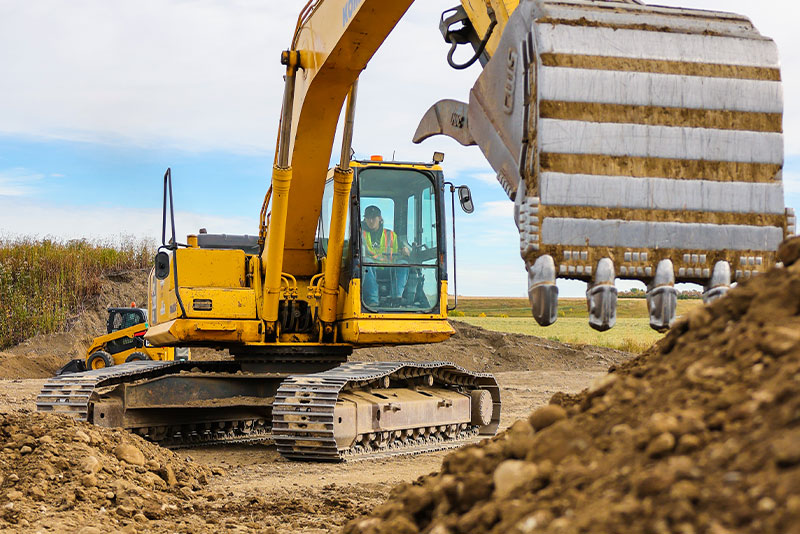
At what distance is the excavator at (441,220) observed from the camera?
11.3 feet

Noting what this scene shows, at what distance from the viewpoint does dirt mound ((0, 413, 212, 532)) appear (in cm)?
522

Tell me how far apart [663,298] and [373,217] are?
534 centimetres

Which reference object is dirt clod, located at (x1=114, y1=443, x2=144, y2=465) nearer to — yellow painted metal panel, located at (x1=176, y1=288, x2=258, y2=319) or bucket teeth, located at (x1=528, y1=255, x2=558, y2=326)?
yellow painted metal panel, located at (x1=176, y1=288, x2=258, y2=319)

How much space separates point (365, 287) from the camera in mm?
8320

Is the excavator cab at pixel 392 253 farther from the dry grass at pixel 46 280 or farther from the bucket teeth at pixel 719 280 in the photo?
the dry grass at pixel 46 280

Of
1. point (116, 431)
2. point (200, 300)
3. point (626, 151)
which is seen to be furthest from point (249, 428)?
point (626, 151)

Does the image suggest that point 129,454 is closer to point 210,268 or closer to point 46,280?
point 210,268

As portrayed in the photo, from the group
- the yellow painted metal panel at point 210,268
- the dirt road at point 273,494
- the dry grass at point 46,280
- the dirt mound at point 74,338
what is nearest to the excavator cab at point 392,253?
the yellow painted metal panel at point 210,268

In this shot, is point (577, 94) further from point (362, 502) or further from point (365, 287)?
point (365, 287)

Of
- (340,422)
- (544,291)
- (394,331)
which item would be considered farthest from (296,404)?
(544,291)

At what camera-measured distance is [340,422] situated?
7.54 meters

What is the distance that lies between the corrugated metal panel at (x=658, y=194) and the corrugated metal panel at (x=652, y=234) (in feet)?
0.23

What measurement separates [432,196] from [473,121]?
4574 millimetres

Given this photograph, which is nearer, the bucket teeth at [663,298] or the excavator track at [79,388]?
the bucket teeth at [663,298]
